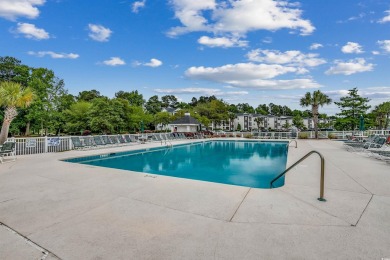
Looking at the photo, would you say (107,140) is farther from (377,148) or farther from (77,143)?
(377,148)

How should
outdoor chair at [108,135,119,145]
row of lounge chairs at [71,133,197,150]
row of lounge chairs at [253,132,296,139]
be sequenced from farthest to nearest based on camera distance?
row of lounge chairs at [253,132,296,139]
outdoor chair at [108,135,119,145]
row of lounge chairs at [71,133,197,150]

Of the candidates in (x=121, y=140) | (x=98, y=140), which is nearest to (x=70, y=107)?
(x=121, y=140)

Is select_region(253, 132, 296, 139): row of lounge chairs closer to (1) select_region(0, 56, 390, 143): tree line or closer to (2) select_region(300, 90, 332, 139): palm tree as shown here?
(2) select_region(300, 90, 332, 139): palm tree

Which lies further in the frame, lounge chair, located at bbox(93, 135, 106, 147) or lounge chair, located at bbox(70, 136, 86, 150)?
lounge chair, located at bbox(93, 135, 106, 147)

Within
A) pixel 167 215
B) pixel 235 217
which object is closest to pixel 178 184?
pixel 167 215

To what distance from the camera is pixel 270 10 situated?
12.4 metres

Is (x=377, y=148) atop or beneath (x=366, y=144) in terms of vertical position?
beneath

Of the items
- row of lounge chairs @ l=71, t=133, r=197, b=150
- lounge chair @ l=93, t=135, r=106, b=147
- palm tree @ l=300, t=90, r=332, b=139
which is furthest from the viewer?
palm tree @ l=300, t=90, r=332, b=139

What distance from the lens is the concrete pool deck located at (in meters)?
2.37

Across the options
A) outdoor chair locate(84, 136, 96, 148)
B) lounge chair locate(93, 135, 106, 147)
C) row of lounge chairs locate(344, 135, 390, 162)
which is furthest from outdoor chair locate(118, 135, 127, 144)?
row of lounge chairs locate(344, 135, 390, 162)

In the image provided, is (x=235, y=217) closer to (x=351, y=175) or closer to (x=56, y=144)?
(x=351, y=175)

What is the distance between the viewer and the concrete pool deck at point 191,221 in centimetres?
237

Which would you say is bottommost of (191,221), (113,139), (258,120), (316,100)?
(191,221)

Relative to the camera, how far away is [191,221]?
312cm
